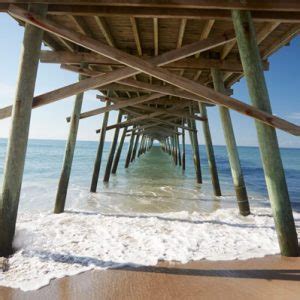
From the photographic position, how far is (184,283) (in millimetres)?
2457

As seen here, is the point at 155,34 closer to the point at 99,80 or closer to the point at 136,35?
the point at 136,35

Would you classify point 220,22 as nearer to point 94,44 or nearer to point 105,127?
point 94,44

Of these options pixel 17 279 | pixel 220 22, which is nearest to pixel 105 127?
pixel 220 22

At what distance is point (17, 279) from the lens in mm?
2443

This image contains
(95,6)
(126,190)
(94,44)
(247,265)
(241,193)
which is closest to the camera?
(247,265)

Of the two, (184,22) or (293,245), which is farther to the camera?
(184,22)

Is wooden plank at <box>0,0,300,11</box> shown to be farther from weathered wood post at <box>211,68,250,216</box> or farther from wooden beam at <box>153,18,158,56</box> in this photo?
weathered wood post at <box>211,68,250,216</box>

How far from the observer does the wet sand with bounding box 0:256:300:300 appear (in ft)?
7.39

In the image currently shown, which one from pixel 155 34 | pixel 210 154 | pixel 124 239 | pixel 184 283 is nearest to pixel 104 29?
pixel 155 34

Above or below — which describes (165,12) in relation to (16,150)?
above

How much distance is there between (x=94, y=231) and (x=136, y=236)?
619mm

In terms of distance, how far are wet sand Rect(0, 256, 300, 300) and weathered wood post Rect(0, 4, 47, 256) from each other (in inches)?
32.5

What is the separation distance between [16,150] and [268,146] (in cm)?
270

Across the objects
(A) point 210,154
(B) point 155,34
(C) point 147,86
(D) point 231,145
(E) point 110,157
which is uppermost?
(B) point 155,34
